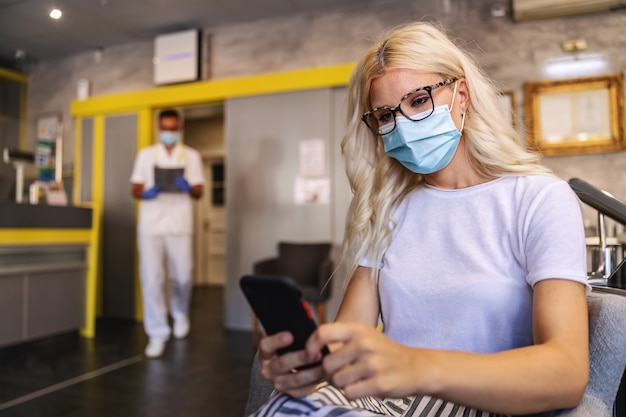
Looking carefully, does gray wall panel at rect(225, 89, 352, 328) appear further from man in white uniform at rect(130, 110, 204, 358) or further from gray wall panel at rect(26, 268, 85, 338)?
gray wall panel at rect(26, 268, 85, 338)

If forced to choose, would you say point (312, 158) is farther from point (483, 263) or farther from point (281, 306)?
point (281, 306)

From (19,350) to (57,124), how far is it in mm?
2644

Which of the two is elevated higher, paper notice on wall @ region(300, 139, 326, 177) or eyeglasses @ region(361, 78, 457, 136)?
paper notice on wall @ region(300, 139, 326, 177)

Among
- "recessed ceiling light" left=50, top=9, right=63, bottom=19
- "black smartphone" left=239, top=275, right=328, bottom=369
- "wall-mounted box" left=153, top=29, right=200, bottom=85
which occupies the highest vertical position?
"wall-mounted box" left=153, top=29, right=200, bottom=85

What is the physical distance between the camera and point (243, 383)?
8.81ft

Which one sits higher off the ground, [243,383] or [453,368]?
[453,368]

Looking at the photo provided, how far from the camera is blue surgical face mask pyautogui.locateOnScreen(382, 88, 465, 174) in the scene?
97 centimetres

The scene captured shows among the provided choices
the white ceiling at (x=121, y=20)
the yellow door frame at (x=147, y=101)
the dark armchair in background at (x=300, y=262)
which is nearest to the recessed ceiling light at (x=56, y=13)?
the white ceiling at (x=121, y=20)

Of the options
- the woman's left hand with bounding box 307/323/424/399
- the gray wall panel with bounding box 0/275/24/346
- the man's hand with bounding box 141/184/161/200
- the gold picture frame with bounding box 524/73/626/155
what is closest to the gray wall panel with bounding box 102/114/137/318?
the man's hand with bounding box 141/184/161/200

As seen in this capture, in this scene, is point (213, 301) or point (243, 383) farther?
point (213, 301)

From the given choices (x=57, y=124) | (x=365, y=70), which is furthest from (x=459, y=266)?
(x=57, y=124)

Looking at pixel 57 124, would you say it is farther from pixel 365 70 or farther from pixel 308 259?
pixel 365 70

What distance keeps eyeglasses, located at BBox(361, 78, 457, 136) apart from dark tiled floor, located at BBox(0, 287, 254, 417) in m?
1.80

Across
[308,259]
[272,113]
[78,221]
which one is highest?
[272,113]
